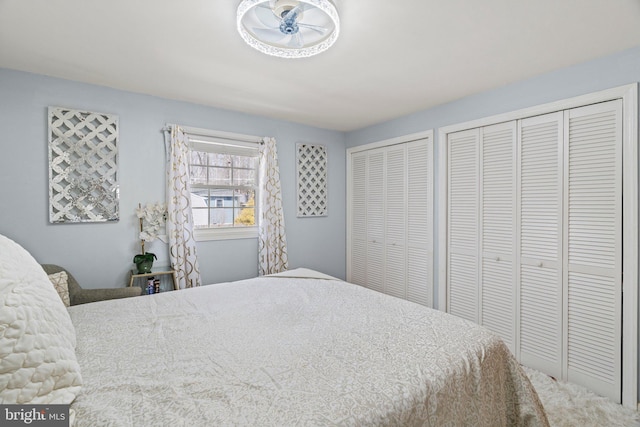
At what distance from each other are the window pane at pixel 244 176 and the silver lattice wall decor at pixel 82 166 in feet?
3.87

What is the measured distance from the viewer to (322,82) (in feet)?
8.46

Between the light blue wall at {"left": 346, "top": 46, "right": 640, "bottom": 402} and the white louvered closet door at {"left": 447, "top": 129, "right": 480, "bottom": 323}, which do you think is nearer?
the light blue wall at {"left": 346, "top": 46, "right": 640, "bottom": 402}

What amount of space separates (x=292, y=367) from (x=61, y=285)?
1957mm

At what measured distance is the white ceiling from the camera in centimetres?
163

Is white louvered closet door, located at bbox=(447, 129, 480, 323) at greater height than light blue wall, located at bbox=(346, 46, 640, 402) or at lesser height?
lesser

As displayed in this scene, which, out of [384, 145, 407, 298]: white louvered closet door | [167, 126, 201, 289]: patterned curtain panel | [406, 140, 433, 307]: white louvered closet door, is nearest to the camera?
[167, 126, 201, 289]: patterned curtain panel

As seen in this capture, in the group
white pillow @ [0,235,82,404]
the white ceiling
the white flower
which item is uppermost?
the white ceiling

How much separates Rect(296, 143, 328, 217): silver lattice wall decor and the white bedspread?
216 cm

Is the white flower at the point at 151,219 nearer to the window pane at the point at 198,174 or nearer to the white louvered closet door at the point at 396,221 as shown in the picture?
the window pane at the point at 198,174

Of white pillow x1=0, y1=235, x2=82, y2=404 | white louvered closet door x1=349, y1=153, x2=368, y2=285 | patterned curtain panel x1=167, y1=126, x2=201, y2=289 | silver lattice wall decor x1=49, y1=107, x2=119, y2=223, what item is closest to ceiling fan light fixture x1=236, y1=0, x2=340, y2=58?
white pillow x1=0, y1=235, x2=82, y2=404

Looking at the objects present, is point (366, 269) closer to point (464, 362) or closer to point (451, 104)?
point (451, 104)

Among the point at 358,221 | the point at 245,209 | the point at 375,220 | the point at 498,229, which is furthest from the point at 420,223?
the point at 245,209

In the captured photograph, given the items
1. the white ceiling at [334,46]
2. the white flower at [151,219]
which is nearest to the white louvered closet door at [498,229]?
the white ceiling at [334,46]

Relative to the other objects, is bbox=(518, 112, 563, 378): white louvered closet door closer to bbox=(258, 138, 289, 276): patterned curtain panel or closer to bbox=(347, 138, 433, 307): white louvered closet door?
bbox=(347, 138, 433, 307): white louvered closet door
